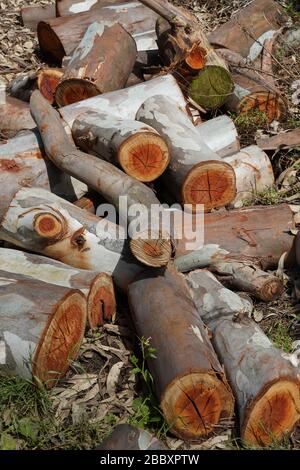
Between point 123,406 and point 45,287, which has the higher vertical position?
point 45,287

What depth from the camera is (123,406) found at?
3789 mm

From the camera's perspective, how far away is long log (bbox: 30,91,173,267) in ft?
12.8

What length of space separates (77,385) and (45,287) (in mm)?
553

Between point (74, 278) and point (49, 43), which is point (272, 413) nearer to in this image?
point (74, 278)

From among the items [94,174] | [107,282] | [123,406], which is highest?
[94,174]

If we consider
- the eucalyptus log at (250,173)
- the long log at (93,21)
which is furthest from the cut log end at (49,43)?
the eucalyptus log at (250,173)

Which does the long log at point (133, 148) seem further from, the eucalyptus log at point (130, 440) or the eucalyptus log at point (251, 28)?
the eucalyptus log at point (251, 28)

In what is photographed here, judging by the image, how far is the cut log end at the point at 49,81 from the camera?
5.86 meters

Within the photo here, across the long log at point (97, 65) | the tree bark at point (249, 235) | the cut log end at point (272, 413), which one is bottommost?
the cut log end at point (272, 413)

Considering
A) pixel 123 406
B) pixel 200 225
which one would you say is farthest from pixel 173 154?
pixel 123 406

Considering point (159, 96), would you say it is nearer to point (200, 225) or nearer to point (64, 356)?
point (200, 225)

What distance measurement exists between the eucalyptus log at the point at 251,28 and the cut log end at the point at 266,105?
0.67 m

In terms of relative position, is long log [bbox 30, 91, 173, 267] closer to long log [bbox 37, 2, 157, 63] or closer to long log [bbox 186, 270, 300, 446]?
long log [bbox 186, 270, 300, 446]

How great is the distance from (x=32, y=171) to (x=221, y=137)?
54.3 inches
